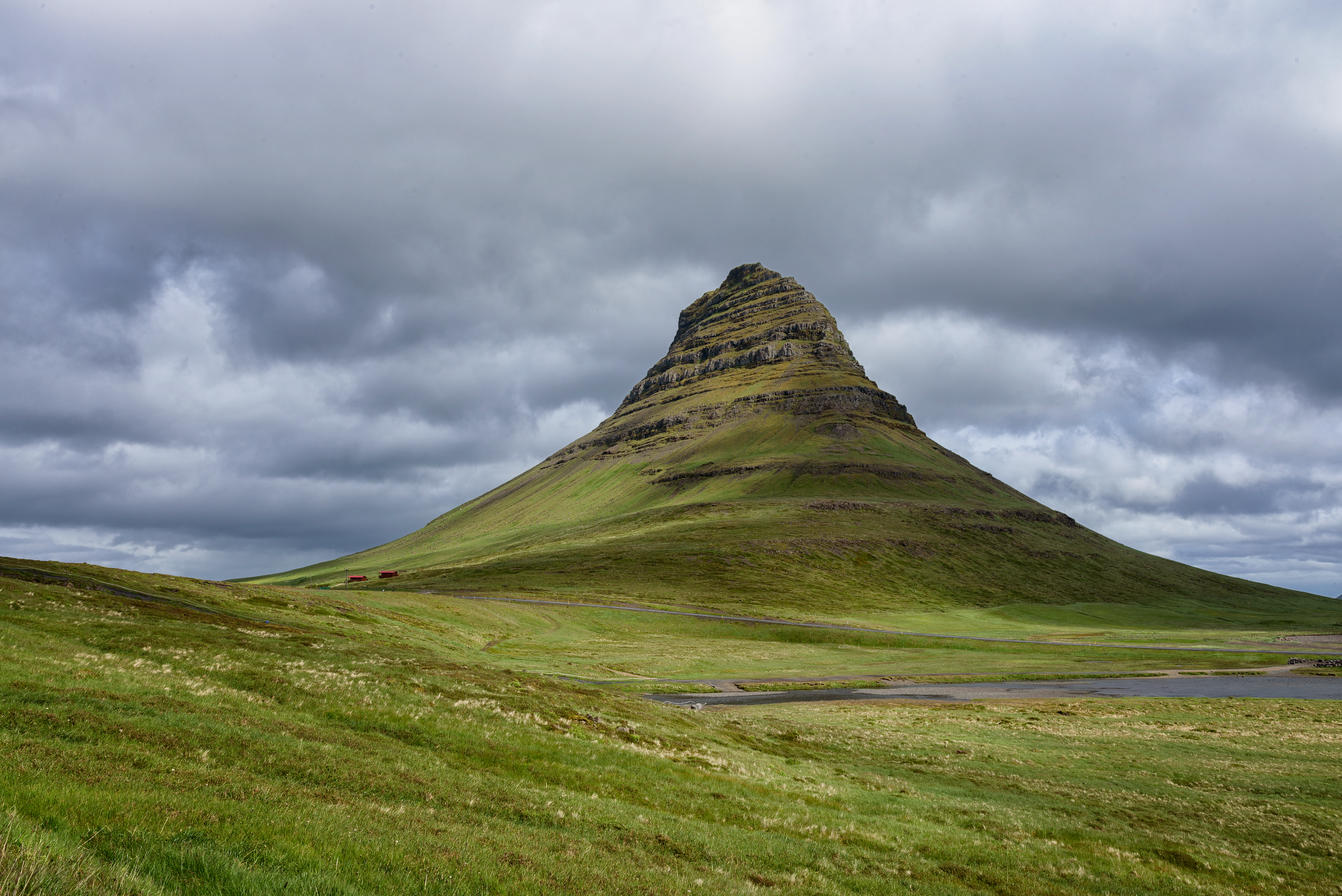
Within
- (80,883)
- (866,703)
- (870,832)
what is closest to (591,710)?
(870,832)

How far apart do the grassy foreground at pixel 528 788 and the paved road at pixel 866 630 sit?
88.0m

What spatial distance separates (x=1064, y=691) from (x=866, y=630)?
68479 millimetres

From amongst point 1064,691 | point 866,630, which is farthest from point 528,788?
point 866,630

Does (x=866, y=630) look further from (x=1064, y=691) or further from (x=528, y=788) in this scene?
(x=528, y=788)

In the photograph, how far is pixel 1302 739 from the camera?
4803cm

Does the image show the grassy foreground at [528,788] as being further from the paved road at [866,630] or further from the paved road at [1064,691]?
the paved road at [866,630]

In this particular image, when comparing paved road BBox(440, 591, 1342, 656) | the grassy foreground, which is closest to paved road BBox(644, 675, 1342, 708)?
the grassy foreground

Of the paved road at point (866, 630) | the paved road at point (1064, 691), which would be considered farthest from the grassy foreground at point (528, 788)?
the paved road at point (866, 630)

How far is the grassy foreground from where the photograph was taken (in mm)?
11672

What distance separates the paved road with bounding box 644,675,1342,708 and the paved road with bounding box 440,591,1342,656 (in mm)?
34180

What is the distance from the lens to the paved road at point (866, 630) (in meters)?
126

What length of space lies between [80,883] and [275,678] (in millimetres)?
26447

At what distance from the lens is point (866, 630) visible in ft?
486

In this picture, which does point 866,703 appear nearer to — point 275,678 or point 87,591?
point 275,678
